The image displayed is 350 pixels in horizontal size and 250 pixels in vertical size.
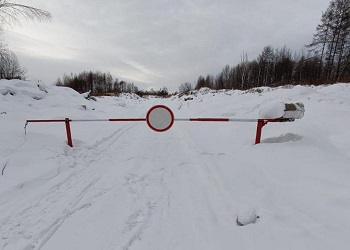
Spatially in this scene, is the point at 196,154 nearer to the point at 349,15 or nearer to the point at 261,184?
the point at 261,184

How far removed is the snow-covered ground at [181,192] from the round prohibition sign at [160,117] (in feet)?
2.92

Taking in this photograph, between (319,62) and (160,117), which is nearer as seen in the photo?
(160,117)

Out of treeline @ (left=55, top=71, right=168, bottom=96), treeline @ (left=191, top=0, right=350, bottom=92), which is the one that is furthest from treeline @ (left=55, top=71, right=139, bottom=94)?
treeline @ (left=191, top=0, right=350, bottom=92)

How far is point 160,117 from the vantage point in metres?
5.45

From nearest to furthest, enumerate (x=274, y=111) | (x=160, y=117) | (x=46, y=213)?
(x=46, y=213) < (x=274, y=111) < (x=160, y=117)

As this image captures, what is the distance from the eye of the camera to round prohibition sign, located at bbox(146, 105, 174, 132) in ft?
17.7

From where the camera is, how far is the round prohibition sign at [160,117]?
5391mm

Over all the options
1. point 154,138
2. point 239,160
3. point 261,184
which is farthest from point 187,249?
point 154,138

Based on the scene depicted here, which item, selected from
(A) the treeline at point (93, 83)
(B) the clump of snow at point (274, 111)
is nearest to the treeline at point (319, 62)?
(B) the clump of snow at point (274, 111)

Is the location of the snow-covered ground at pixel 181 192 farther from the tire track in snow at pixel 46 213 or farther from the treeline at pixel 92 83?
the treeline at pixel 92 83

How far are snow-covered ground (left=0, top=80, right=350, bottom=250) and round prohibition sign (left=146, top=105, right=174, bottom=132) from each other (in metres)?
0.89

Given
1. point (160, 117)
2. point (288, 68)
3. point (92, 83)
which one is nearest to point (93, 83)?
point (92, 83)

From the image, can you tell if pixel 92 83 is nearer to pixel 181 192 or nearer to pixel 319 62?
pixel 319 62

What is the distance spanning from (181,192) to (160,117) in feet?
7.14
